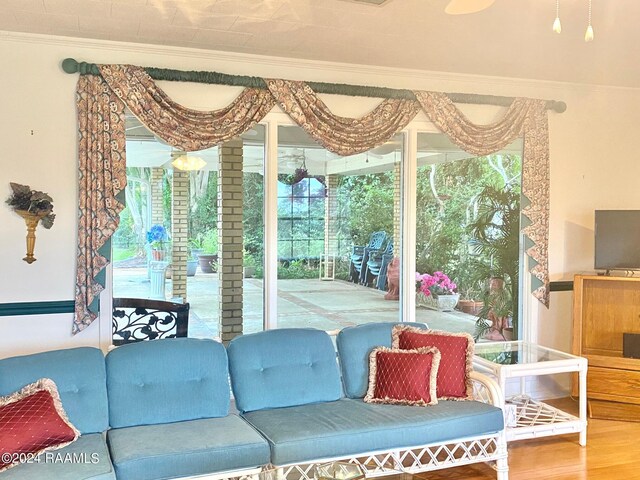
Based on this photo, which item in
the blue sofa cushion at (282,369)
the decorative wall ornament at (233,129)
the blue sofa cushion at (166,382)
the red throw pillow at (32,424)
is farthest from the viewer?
the decorative wall ornament at (233,129)

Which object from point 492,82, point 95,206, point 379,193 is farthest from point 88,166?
point 492,82

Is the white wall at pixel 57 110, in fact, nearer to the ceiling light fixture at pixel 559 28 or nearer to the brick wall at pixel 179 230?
the brick wall at pixel 179 230

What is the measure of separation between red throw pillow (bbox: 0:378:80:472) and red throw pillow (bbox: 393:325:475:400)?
1.96 m

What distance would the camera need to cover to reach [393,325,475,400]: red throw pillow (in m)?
3.61

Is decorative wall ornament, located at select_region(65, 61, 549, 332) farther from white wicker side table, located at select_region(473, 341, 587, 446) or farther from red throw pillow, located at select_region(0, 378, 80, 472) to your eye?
red throw pillow, located at select_region(0, 378, 80, 472)

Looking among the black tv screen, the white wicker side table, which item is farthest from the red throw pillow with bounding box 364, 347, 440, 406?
the black tv screen

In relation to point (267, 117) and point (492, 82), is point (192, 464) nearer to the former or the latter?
point (267, 117)

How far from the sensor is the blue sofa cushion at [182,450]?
272 cm

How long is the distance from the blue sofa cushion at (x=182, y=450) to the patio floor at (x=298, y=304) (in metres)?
1.43

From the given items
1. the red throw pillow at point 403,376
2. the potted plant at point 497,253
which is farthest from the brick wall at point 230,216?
the potted plant at point 497,253

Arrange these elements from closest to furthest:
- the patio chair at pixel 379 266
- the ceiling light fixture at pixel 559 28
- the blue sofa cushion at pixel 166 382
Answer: the ceiling light fixture at pixel 559 28, the blue sofa cushion at pixel 166 382, the patio chair at pixel 379 266

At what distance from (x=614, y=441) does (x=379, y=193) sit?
2.46 meters

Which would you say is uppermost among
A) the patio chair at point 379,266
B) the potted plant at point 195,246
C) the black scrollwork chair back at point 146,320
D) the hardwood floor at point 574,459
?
the potted plant at point 195,246

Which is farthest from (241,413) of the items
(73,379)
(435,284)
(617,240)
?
(617,240)
